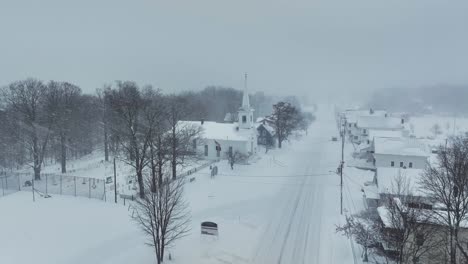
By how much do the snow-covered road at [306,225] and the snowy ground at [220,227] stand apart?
65 millimetres

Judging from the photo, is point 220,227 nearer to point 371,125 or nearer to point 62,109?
point 62,109

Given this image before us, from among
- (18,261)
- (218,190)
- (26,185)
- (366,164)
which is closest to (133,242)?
(18,261)

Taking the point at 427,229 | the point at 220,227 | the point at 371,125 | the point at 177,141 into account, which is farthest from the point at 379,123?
the point at 427,229

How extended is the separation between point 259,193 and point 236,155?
48.0 feet

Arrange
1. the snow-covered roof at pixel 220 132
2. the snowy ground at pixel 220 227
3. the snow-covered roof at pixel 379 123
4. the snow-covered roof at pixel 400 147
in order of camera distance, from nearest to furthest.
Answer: the snowy ground at pixel 220 227
the snow-covered roof at pixel 400 147
the snow-covered roof at pixel 220 132
the snow-covered roof at pixel 379 123

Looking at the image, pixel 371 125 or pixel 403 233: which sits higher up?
pixel 371 125

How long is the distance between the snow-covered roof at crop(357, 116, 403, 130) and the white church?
34.3 metres

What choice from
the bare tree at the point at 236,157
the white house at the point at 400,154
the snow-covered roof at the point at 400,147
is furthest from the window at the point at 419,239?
the bare tree at the point at 236,157

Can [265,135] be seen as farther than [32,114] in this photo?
Yes

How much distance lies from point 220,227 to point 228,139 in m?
27.4

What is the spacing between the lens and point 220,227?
2638 centimetres

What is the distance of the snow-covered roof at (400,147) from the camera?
4587 centimetres

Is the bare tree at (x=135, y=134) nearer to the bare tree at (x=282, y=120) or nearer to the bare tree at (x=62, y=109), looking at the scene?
the bare tree at (x=62, y=109)

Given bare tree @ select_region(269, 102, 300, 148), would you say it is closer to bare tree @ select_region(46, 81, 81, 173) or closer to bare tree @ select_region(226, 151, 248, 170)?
bare tree @ select_region(226, 151, 248, 170)
